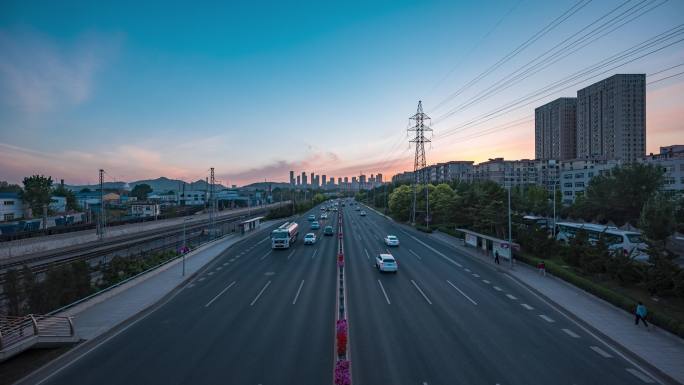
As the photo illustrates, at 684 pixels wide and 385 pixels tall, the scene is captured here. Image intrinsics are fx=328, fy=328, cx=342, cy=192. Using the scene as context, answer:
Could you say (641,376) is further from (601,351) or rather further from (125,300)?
(125,300)

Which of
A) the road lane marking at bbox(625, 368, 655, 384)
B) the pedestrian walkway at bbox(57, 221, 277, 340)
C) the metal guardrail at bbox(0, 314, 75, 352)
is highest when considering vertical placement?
the metal guardrail at bbox(0, 314, 75, 352)

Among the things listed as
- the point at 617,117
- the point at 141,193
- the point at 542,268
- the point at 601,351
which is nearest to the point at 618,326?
the point at 601,351

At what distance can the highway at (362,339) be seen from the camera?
460 inches

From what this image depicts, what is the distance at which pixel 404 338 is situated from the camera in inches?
574

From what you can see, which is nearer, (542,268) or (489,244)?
(542,268)

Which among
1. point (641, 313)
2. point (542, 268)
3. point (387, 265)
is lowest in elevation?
point (387, 265)

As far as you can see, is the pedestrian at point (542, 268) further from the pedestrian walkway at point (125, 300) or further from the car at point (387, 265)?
the pedestrian walkway at point (125, 300)

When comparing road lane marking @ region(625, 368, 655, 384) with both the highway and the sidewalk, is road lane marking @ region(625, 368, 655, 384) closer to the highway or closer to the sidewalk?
the highway

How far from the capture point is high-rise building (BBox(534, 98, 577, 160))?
154750mm

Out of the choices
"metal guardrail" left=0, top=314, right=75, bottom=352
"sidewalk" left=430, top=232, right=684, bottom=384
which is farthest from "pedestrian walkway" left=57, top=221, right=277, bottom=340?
"sidewalk" left=430, top=232, right=684, bottom=384

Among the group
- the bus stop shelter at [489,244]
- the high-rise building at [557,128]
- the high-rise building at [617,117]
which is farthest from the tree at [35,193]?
the high-rise building at [557,128]

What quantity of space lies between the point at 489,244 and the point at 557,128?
157 meters

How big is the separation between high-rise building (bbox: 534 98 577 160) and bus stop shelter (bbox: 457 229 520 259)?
458 feet

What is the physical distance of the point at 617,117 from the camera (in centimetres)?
12975
